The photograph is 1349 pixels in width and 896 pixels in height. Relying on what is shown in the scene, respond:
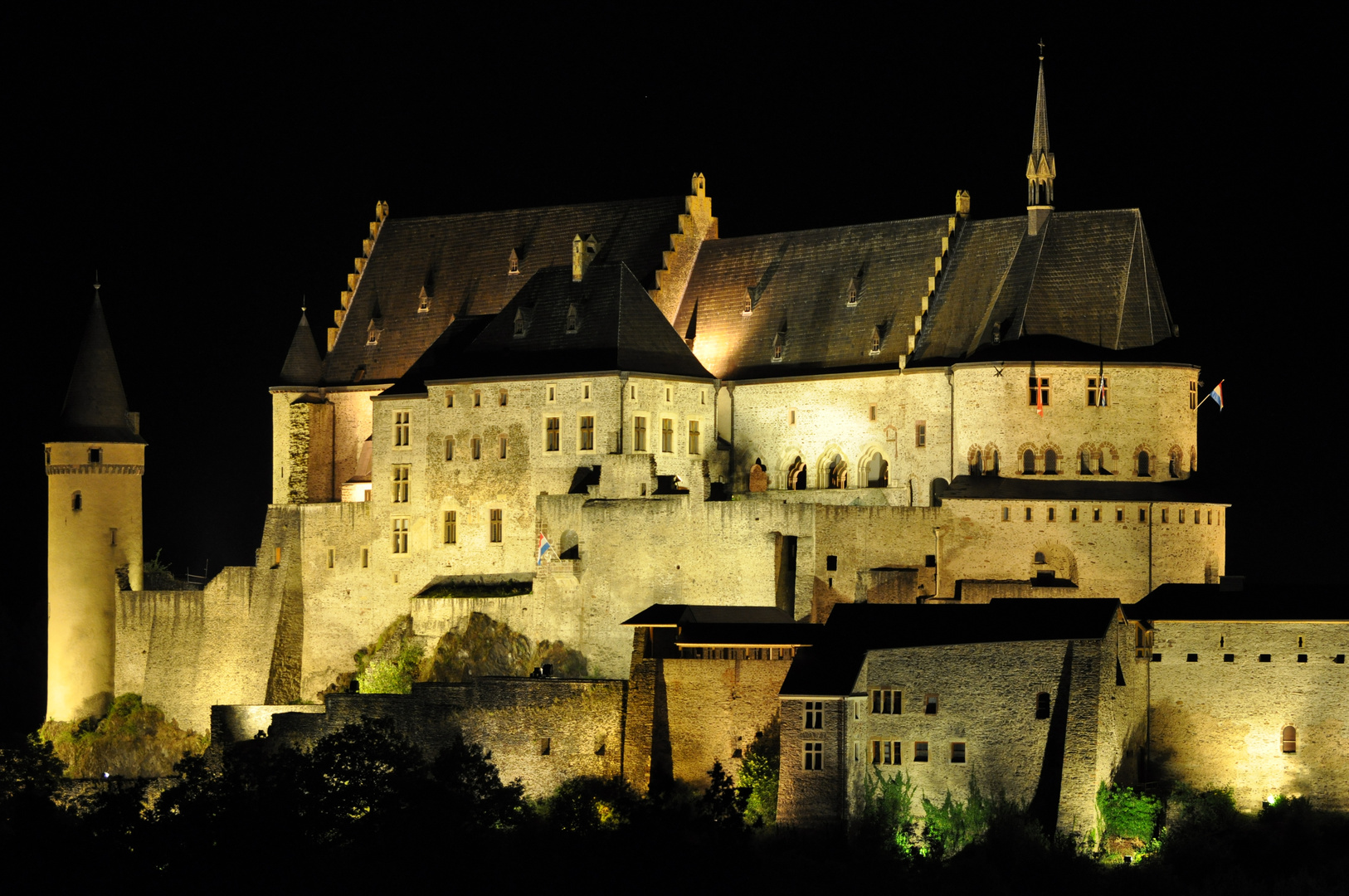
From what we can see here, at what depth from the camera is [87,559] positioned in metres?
88.2

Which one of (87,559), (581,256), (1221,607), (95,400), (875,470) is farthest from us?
(95,400)

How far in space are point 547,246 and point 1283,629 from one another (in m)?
28.7

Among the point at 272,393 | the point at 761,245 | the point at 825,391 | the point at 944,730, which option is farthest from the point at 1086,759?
the point at 272,393

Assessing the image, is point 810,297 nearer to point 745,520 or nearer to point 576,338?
point 576,338

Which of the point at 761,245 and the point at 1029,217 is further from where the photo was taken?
the point at 761,245

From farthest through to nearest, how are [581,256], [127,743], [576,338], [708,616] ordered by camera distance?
[127,743]
[581,256]
[576,338]
[708,616]

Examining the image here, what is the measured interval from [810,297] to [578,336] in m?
7.32

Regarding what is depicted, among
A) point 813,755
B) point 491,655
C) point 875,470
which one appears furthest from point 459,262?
point 813,755

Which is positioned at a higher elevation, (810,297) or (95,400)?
(810,297)

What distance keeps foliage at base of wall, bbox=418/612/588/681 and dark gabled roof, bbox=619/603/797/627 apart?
372cm

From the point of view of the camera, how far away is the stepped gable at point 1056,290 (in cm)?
7906

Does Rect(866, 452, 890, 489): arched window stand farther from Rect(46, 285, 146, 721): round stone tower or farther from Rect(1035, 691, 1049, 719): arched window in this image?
Rect(46, 285, 146, 721): round stone tower

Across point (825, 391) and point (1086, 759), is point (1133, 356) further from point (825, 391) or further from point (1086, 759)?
point (1086, 759)

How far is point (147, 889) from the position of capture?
64.1 m
